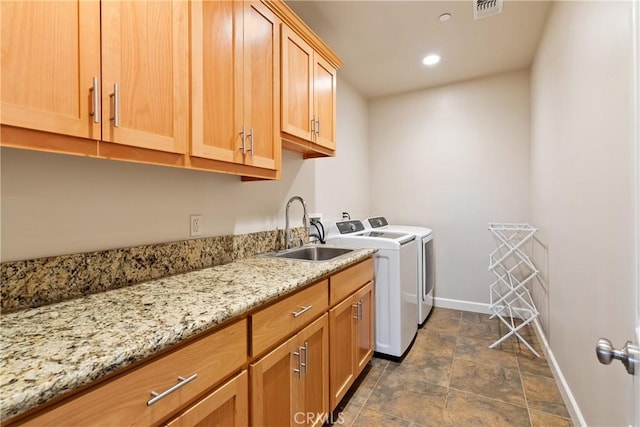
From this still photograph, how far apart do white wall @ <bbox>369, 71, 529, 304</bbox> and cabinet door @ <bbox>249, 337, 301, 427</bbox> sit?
2.57 m

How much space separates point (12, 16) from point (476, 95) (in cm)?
347

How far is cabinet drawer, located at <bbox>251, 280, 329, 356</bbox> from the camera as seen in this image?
3.42 ft

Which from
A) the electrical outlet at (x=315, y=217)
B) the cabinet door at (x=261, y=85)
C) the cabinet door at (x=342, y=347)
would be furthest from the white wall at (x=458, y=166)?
the cabinet door at (x=261, y=85)

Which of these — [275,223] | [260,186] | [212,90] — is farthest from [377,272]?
[212,90]

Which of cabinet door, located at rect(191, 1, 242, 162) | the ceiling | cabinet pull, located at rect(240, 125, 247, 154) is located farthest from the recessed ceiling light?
cabinet pull, located at rect(240, 125, 247, 154)

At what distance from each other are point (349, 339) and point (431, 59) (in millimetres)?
2482

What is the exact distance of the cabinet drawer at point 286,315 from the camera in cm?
104

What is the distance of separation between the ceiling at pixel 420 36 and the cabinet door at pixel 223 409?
2.15m

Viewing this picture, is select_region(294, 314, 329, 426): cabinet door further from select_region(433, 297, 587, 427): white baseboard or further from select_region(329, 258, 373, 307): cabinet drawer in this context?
select_region(433, 297, 587, 427): white baseboard

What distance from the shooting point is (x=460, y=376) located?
203 cm

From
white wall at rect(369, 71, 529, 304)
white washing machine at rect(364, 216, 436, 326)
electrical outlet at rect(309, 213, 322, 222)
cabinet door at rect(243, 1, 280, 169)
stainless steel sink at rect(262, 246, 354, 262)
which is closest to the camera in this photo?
cabinet door at rect(243, 1, 280, 169)

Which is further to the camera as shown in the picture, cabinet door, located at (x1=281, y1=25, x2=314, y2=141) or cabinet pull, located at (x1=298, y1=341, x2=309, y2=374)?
cabinet door, located at (x1=281, y1=25, x2=314, y2=141)

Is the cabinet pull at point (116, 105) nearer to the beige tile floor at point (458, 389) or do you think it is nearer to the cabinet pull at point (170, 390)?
the cabinet pull at point (170, 390)

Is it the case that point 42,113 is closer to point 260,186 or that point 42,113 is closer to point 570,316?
point 260,186
